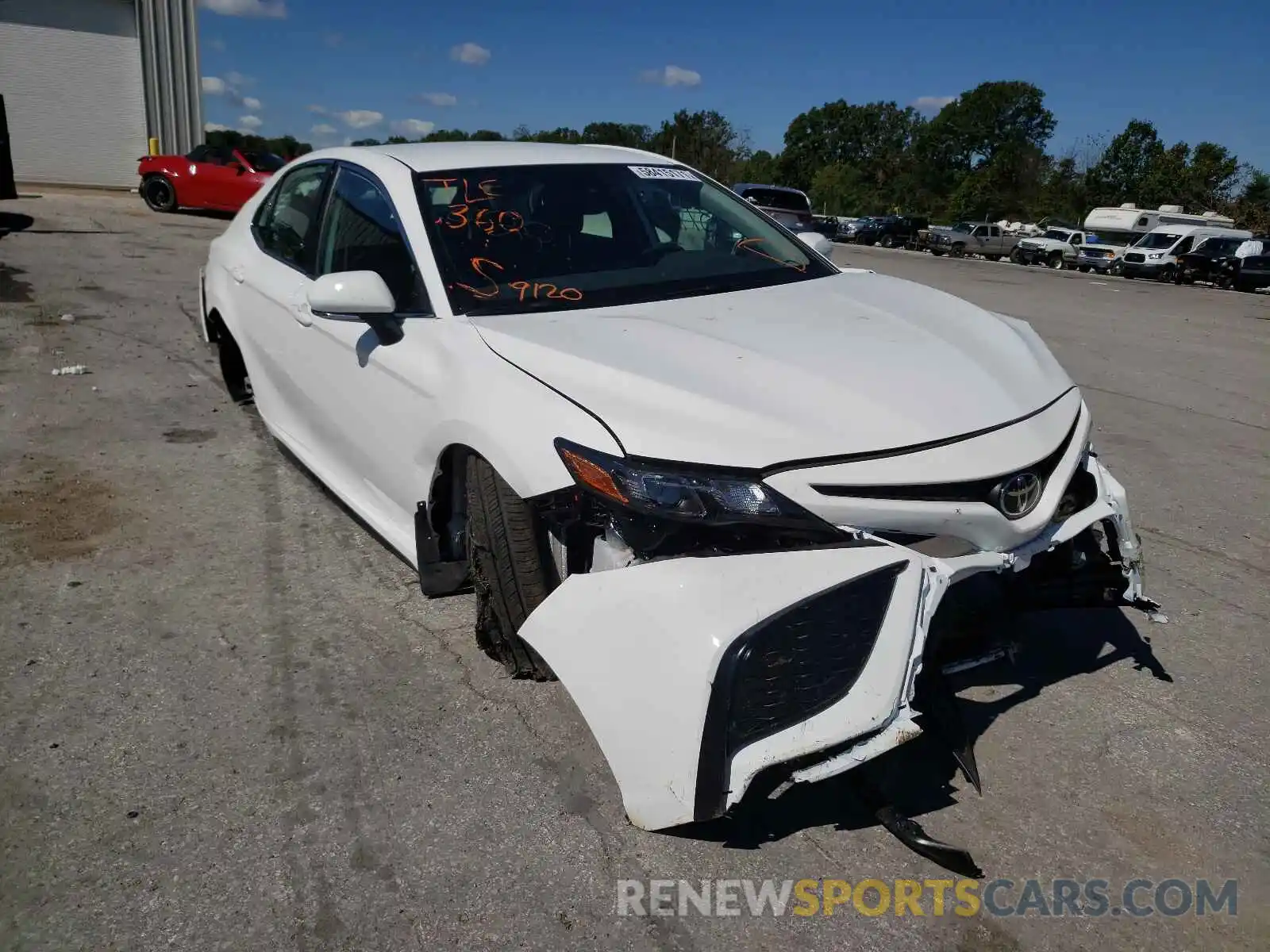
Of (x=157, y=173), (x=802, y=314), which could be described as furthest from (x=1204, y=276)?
(x=802, y=314)

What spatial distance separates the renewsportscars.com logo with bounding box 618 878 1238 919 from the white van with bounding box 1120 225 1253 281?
29.3 metres

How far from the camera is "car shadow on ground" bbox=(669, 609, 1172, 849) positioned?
236 cm

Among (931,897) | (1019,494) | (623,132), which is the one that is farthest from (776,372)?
(623,132)

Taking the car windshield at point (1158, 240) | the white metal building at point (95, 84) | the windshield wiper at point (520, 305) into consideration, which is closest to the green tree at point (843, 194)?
the car windshield at point (1158, 240)

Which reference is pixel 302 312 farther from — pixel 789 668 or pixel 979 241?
pixel 979 241

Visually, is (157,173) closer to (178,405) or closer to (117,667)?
(178,405)

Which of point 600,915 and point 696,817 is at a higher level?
point 696,817

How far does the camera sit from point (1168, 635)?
346cm

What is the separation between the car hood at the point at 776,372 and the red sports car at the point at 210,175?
18.5 meters

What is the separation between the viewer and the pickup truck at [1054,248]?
33.2m

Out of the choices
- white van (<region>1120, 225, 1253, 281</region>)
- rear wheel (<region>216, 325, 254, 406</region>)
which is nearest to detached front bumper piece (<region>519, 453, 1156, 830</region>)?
rear wheel (<region>216, 325, 254, 406</region>)

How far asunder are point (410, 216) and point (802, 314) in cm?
137

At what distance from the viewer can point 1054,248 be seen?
1312 inches

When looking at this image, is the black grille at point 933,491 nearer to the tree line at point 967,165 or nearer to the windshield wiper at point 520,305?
the windshield wiper at point 520,305
